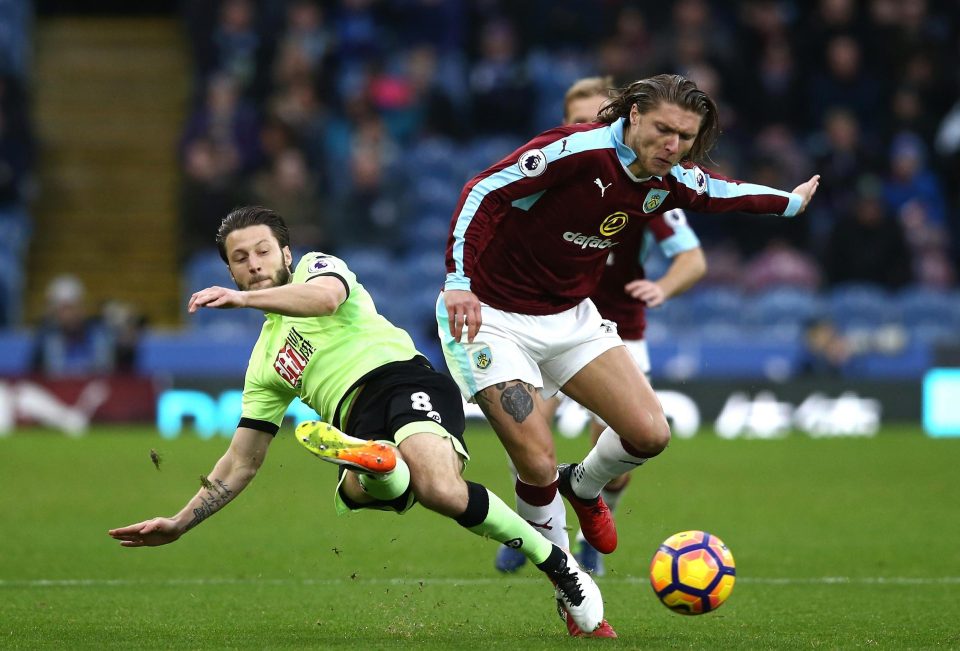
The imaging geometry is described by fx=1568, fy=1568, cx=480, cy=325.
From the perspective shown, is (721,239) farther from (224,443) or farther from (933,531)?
(933,531)

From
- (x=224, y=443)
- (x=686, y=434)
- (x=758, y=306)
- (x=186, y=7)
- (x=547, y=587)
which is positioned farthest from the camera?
(x=186, y=7)

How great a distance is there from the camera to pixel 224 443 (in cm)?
1452

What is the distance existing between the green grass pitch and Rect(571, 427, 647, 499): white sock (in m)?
0.54

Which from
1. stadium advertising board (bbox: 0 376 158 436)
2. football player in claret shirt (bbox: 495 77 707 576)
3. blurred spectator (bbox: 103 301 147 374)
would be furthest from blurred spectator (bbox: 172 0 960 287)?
football player in claret shirt (bbox: 495 77 707 576)

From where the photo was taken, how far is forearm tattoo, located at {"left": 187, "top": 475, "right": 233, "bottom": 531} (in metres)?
6.03

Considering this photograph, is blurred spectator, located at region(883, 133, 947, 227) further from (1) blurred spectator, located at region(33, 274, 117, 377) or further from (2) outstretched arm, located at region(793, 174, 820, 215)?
(2) outstretched arm, located at region(793, 174, 820, 215)

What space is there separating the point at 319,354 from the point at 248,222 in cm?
57

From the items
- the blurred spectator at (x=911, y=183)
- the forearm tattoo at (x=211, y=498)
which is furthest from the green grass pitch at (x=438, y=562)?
the blurred spectator at (x=911, y=183)

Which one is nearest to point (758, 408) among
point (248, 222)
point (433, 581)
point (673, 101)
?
point (433, 581)

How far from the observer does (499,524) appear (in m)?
5.75

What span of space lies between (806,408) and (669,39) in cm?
552

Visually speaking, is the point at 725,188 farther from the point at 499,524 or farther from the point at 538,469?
the point at 499,524

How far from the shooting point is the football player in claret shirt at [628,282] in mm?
7820

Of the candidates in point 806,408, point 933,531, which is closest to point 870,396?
point 806,408
